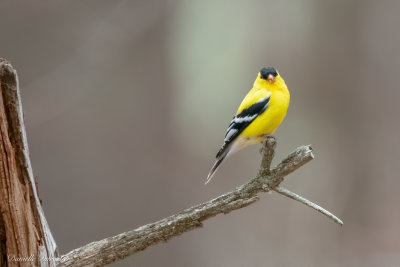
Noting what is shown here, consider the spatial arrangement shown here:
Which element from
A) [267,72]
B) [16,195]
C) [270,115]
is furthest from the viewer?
[267,72]

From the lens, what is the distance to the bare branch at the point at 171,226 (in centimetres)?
196

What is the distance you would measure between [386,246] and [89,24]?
3480 millimetres

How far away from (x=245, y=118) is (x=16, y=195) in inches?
47.4

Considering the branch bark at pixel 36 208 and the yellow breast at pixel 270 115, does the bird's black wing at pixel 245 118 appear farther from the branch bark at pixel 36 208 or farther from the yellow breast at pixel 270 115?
the branch bark at pixel 36 208

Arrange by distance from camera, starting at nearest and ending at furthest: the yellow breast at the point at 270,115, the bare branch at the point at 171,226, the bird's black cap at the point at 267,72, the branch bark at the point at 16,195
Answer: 1. the branch bark at the point at 16,195
2. the bare branch at the point at 171,226
3. the yellow breast at the point at 270,115
4. the bird's black cap at the point at 267,72

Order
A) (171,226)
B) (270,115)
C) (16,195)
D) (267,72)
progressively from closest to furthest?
(16,195) → (171,226) → (270,115) → (267,72)

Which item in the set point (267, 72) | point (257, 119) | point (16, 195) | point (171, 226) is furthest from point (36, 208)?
point (267, 72)

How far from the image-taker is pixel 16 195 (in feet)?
5.95

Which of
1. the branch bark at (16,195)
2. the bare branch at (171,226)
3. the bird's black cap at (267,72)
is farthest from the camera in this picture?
the bird's black cap at (267,72)

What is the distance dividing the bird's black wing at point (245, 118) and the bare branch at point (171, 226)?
28.4 inches

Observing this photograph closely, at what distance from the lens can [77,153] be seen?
5887mm

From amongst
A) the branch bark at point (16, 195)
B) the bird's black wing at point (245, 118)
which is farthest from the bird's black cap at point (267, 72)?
the branch bark at point (16, 195)

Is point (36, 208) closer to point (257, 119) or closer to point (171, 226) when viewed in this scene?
point (171, 226)

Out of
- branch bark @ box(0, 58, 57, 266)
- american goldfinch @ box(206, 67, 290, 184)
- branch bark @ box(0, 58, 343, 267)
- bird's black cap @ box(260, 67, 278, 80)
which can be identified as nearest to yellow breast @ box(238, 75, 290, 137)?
american goldfinch @ box(206, 67, 290, 184)
